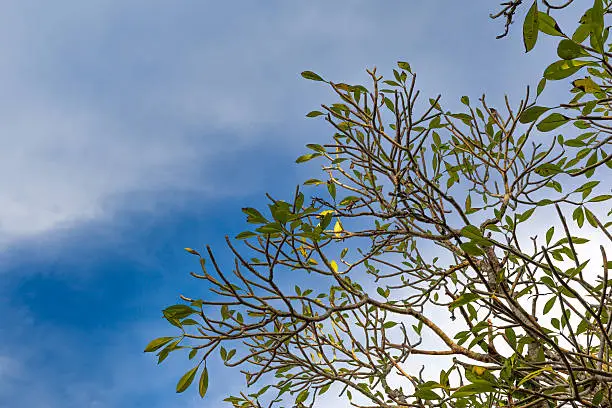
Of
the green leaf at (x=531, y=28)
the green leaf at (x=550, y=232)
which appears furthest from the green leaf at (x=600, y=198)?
the green leaf at (x=531, y=28)

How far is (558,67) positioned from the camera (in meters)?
1.22

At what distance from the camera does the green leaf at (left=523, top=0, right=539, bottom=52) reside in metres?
1.13

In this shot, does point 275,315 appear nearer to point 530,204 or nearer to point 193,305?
point 193,305

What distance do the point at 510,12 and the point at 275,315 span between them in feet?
3.60

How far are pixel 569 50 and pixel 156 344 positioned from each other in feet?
4.23

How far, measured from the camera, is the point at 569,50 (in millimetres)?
1128

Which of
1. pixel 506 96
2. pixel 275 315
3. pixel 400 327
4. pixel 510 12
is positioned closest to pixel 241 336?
pixel 275 315

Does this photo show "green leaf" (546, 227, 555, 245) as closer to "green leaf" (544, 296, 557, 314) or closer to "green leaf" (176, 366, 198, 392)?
"green leaf" (544, 296, 557, 314)

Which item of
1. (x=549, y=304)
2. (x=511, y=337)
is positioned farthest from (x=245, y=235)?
Answer: (x=549, y=304)

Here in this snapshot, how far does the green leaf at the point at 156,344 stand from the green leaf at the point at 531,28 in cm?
121

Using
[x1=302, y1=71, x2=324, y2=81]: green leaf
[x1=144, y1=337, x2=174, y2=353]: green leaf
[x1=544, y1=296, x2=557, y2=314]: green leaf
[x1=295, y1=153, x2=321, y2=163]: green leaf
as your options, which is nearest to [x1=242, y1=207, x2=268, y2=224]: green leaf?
[x1=144, y1=337, x2=174, y2=353]: green leaf

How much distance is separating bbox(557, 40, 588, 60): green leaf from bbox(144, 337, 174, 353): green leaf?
1.26 metres

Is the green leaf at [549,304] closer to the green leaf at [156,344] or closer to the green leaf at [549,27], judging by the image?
the green leaf at [549,27]

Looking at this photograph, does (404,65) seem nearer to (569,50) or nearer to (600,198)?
(600,198)
